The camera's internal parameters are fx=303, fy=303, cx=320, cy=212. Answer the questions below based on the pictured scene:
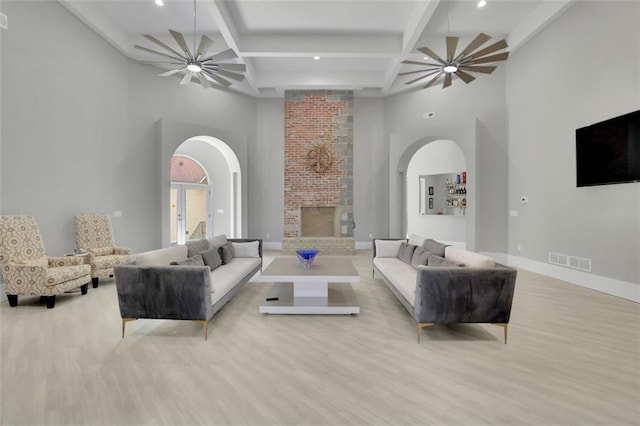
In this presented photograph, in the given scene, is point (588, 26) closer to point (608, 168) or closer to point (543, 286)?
point (608, 168)

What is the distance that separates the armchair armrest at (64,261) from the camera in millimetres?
4363

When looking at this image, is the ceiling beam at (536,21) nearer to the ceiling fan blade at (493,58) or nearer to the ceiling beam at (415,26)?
the ceiling fan blade at (493,58)

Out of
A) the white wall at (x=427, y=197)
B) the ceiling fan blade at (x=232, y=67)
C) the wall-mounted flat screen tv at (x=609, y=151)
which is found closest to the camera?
the wall-mounted flat screen tv at (x=609, y=151)

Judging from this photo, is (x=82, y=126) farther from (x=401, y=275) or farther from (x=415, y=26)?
(x=415, y=26)

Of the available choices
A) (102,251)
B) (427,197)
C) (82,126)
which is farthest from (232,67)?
(427,197)

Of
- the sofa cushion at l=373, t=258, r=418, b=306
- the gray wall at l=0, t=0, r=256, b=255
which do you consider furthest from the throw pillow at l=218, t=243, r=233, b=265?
the gray wall at l=0, t=0, r=256, b=255

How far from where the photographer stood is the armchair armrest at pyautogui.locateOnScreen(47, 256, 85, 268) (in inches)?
172

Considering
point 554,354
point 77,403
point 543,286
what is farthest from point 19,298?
point 543,286

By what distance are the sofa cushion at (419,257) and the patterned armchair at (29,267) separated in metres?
4.82

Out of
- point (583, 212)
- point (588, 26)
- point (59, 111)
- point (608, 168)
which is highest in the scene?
point (588, 26)

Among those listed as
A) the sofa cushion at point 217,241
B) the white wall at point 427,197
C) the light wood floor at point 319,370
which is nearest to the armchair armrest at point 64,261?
the light wood floor at point 319,370

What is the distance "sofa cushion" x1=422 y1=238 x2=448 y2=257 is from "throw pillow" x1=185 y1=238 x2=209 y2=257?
3.44m

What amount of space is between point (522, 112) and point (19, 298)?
370 inches

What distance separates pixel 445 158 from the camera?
953cm
